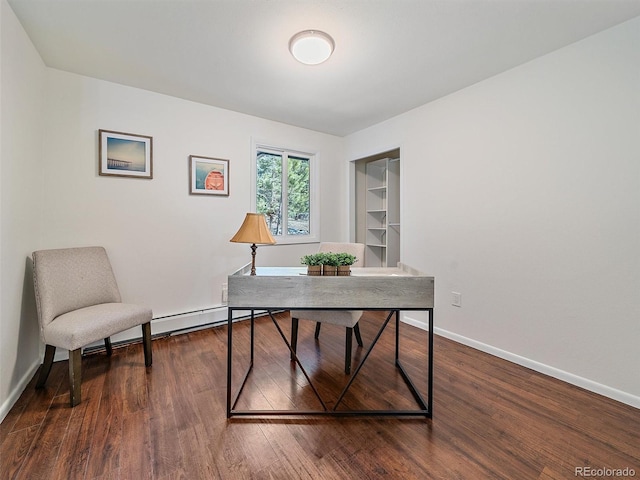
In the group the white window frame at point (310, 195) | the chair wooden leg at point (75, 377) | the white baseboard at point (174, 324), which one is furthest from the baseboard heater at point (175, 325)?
the white window frame at point (310, 195)

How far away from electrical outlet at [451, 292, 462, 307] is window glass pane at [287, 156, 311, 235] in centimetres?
203

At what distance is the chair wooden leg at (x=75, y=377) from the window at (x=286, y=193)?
2.20 m

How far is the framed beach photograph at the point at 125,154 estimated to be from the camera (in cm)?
257

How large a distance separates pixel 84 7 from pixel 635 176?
3.52 meters

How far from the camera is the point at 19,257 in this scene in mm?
1913

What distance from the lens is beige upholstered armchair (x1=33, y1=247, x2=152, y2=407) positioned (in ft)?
5.90

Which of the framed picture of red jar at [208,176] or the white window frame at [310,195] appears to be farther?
the white window frame at [310,195]

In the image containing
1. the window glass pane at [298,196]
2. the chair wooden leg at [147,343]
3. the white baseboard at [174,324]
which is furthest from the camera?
the window glass pane at [298,196]

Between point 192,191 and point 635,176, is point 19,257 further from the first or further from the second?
point 635,176

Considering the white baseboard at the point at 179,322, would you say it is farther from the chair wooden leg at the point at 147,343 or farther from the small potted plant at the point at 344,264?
the small potted plant at the point at 344,264

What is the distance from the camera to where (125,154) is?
2664 mm

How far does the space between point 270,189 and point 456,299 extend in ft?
8.19

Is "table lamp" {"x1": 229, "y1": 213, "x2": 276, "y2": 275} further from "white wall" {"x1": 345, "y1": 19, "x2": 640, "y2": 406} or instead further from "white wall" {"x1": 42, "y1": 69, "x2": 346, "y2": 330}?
"white wall" {"x1": 345, "y1": 19, "x2": 640, "y2": 406}

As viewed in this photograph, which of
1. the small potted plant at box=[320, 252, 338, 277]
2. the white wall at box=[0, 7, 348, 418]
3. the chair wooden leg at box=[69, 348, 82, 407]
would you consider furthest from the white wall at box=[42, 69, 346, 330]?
the small potted plant at box=[320, 252, 338, 277]
